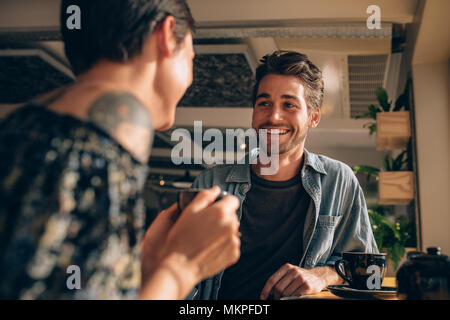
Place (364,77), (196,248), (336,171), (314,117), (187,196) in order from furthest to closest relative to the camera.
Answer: (364,77) → (314,117) → (336,171) → (187,196) → (196,248)

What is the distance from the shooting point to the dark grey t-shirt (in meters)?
1.54

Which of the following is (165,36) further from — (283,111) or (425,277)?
(283,111)

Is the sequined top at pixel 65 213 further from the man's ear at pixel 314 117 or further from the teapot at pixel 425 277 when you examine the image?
the man's ear at pixel 314 117

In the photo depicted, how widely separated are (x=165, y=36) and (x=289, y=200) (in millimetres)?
1088

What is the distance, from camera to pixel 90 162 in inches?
22.5

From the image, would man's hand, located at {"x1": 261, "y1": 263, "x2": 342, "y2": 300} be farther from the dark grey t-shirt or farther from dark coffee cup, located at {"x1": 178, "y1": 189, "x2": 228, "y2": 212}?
dark coffee cup, located at {"x1": 178, "y1": 189, "x2": 228, "y2": 212}

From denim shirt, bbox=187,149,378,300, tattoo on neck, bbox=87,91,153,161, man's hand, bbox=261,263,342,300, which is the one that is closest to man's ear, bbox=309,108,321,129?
denim shirt, bbox=187,149,378,300

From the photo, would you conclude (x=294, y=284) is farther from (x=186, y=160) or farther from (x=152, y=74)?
(x=186, y=160)

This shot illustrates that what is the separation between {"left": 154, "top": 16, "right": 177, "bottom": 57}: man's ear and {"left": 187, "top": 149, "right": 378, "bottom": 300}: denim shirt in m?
0.93

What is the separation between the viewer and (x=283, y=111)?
6.05ft

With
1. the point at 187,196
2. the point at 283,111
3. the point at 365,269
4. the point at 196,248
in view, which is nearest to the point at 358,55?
the point at 283,111

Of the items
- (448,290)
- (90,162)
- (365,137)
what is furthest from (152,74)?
(365,137)

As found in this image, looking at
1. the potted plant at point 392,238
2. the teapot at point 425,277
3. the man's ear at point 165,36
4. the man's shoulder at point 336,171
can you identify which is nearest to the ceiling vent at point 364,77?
the potted plant at point 392,238
